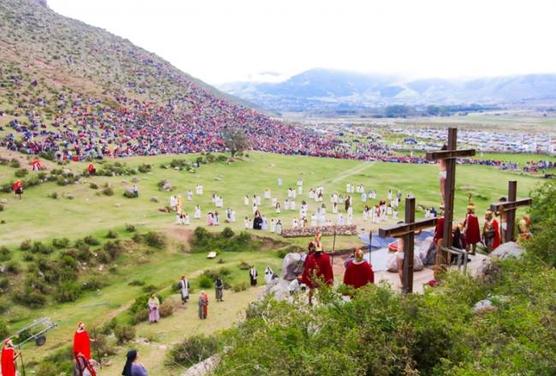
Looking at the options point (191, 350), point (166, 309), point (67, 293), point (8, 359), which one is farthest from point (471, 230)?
point (67, 293)

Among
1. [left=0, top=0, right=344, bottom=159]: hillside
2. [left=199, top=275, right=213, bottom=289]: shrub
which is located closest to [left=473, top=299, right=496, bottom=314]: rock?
[left=199, top=275, right=213, bottom=289]: shrub

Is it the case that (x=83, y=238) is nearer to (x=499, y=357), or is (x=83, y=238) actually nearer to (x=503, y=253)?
(x=503, y=253)

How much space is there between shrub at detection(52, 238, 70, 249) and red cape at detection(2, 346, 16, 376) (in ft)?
39.5

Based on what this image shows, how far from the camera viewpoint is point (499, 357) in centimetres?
691

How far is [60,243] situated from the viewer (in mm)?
24875

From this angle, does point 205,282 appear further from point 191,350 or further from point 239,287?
point 191,350

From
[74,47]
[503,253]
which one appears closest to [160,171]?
[503,253]

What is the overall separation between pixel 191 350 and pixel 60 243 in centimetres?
1215

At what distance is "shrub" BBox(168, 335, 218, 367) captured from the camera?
14.8 m

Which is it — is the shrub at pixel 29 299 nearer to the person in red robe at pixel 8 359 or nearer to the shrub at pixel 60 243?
the shrub at pixel 60 243

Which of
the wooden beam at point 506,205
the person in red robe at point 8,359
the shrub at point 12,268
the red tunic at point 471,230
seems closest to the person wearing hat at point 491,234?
the wooden beam at point 506,205

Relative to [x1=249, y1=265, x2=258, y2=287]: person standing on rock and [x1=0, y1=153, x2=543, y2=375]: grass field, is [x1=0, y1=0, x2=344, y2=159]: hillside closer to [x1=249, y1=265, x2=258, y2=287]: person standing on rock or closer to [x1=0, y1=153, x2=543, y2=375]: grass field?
[x1=0, y1=153, x2=543, y2=375]: grass field

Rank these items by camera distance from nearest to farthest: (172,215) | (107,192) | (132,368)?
(132,368) < (172,215) < (107,192)

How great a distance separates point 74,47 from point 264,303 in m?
91.8
